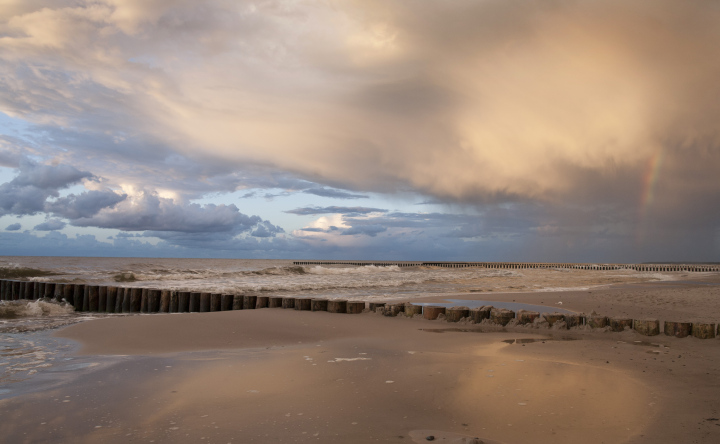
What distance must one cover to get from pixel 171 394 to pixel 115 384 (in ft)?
2.55

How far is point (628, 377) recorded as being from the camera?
4.64 metres

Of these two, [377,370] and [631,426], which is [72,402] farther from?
[631,426]

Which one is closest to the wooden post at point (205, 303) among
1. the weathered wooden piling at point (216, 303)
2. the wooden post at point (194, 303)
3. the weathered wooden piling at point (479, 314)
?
the weathered wooden piling at point (216, 303)

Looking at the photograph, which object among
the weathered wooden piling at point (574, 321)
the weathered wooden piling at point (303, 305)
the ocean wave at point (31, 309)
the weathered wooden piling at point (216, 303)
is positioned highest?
the weathered wooden piling at point (574, 321)

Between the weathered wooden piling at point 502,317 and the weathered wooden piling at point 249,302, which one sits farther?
the weathered wooden piling at point 249,302

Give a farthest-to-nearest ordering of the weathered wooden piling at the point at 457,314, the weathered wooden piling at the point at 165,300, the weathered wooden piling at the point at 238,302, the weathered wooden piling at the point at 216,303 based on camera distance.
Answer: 1. the weathered wooden piling at the point at 165,300
2. the weathered wooden piling at the point at 216,303
3. the weathered wooden piling at the point at 238,302
4. the weathered wooden piling at the point at 457,314

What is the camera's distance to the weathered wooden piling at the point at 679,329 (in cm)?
671

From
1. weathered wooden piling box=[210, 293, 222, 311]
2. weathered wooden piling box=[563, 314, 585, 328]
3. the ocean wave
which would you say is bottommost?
the ocean wave

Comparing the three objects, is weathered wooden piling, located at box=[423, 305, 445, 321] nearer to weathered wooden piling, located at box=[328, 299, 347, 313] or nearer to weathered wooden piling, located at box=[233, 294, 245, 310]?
weathered wooden piling, located at box=[328, 299, 347, 313]

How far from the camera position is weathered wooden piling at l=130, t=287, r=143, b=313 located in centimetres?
1316

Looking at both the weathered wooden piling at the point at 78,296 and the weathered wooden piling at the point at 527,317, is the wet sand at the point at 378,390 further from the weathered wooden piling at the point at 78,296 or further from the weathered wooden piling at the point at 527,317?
the weathered wooden piling at the point at 78,296

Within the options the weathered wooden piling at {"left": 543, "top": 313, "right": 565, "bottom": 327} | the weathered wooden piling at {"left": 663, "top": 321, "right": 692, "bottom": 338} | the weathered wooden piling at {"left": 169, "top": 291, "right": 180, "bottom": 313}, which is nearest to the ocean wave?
the weathered wooden piling at {"left": 169, "top": 291, "right": 180, "bottom": 313}

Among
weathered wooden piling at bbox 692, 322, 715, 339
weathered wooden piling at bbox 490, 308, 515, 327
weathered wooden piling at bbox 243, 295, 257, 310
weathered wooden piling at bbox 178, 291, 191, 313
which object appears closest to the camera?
weathered wooden piling at bbox 692, 322, 715, 339

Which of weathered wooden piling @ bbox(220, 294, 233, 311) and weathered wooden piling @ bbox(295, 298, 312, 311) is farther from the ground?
weathered wooden piling @ bbox(295, 298, 312, 311)
